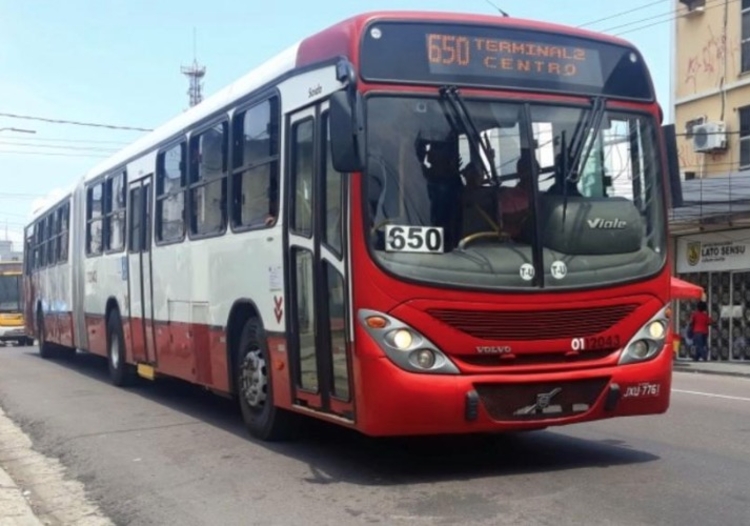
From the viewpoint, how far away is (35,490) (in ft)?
28.7

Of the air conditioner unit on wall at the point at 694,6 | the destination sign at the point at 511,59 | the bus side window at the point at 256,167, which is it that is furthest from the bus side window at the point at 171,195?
the air conditioner unit on wall at the point at 694,6

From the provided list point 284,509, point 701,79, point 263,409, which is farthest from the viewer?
point 701,79

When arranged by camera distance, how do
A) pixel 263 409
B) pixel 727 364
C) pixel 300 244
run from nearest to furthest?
pixel 300 244 → pixel 263 409 → pixel 727 364

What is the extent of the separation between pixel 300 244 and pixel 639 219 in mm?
2665

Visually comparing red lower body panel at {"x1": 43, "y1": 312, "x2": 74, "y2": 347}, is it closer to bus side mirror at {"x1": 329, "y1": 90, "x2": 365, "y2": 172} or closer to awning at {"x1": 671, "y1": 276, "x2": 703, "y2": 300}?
awning at {"x1": 671, "y1": 276, "x2": 703, "y2": 300}

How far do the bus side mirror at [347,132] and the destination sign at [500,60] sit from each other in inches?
11.0

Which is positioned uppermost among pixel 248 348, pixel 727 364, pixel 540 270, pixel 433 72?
pixel 433 72

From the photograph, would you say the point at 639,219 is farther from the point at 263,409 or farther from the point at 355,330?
the point at 263,409

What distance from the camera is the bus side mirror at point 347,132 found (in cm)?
721

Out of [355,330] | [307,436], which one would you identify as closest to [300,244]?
[355,330]

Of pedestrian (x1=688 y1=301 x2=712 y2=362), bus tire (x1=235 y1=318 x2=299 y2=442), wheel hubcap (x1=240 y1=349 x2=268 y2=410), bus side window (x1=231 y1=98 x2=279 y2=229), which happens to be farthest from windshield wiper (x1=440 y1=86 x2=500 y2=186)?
pedestrian (x1=688 y1=301 x2=712 y2=362)

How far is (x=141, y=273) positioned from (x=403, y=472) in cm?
659

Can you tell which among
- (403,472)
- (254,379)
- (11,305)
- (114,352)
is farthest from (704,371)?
(11,305)

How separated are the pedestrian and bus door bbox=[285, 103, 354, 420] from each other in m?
19.5
